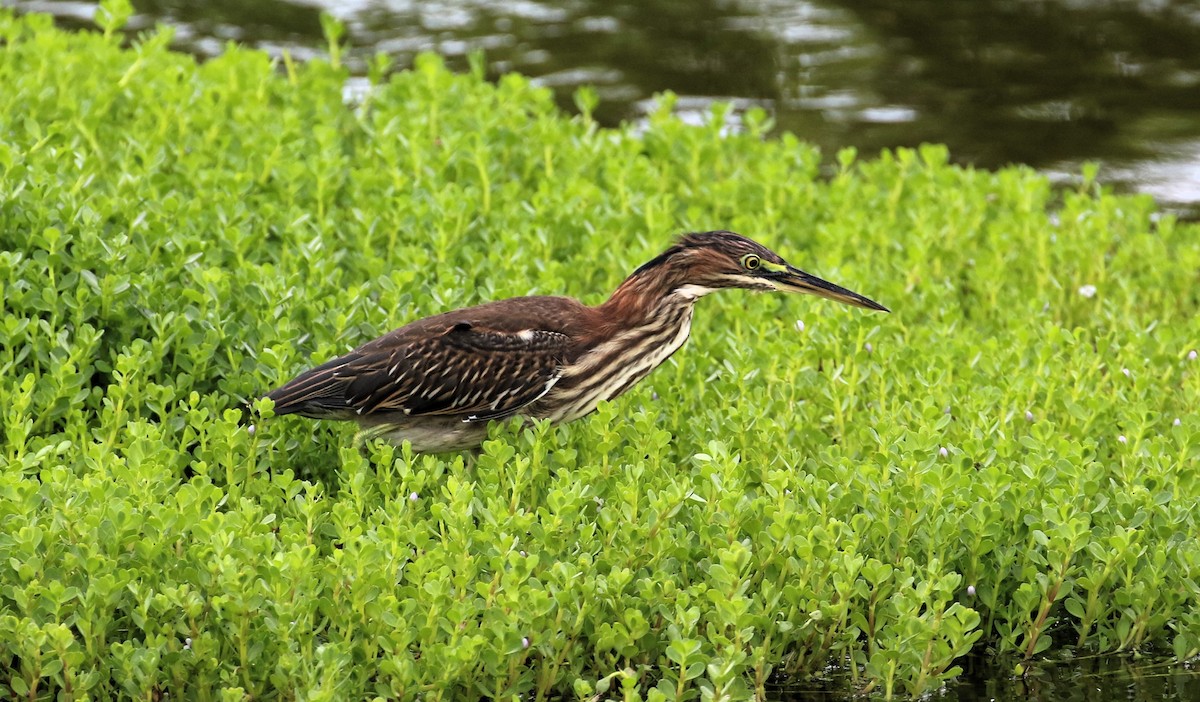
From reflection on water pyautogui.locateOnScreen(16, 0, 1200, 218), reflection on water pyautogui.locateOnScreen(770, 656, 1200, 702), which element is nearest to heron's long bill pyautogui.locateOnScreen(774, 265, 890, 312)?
reflection on water pyautogui.locateOnScreen(770, 656, 1200, 702)

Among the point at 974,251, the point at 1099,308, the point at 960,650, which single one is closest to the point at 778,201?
the point at 974,251

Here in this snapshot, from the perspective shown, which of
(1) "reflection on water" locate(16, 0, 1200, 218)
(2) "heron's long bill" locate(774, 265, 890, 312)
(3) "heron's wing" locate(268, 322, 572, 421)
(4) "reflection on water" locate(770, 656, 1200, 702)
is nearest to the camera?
(4) "reflection on water" locate(770, 656, 1200, 702)

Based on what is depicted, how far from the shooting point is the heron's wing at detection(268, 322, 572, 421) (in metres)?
7.77

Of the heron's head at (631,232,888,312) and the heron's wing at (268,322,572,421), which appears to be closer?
the heron's wing at (268,322,572,421)

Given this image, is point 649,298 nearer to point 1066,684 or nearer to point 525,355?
point 525,355

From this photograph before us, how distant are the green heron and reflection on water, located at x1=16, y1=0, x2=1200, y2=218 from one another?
25.1 ft

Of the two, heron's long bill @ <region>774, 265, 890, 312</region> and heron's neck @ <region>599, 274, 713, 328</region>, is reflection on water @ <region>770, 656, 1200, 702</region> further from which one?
heron's neck @ <region>599, 274, 713, 328</region>

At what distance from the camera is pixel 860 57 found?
58.1 ft

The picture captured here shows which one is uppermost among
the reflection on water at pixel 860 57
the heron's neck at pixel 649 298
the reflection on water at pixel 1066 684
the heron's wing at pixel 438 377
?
the heron's neck at pixel 649 298

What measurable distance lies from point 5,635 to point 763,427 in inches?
144

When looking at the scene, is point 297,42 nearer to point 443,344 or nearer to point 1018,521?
point 443,344

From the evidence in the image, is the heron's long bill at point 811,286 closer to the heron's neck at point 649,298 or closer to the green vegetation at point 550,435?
the heron's neck at point 649,298

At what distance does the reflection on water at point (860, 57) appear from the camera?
15.9 metres

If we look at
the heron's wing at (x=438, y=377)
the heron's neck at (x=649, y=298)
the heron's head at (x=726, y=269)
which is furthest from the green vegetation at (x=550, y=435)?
the heron's head at (x=726, y=269)
